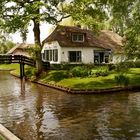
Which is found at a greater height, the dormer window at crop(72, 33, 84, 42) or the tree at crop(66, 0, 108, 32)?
the tree at crop(66, 0, 108, 32)

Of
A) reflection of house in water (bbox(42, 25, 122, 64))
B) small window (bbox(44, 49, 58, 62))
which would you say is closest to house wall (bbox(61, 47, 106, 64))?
reflection of house in water (bbox(42, 25, 122, 64))

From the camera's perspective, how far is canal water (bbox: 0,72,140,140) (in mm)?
16859

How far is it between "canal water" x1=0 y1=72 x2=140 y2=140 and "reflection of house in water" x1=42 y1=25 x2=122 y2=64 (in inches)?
884

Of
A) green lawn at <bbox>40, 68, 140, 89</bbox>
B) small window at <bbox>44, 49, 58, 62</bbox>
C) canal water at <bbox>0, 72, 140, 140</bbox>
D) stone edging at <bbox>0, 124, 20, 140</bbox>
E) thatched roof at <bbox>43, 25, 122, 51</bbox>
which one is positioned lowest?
canal water at <bbox>0, 72, 140, 140</bbox>

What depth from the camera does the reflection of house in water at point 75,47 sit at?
5412 cm

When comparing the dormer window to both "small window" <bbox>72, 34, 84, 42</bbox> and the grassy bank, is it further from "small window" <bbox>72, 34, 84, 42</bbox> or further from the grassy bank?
the grassy bank

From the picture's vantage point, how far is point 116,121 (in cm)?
1942

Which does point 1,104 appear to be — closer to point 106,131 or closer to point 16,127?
point 16,127

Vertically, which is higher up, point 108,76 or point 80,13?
point 80,13

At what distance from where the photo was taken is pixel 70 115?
21.4 metres

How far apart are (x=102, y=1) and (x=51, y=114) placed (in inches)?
833

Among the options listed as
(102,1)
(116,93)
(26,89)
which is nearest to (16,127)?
(116,93)

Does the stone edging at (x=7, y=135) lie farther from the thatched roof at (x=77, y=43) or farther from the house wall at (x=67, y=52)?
the house wall at (x=67, y=52)

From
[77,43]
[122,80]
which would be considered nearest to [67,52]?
[77,43]
